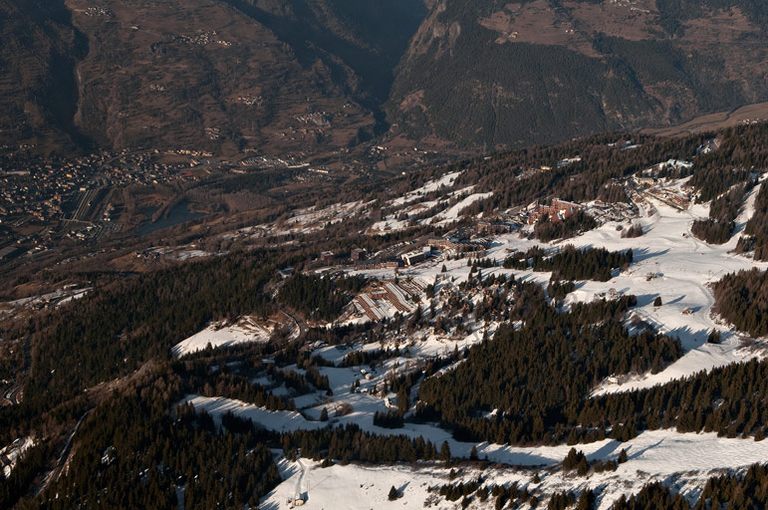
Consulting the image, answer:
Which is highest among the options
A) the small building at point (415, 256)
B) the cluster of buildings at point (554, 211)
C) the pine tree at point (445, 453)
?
the cluster of buildings at point (554, 211)

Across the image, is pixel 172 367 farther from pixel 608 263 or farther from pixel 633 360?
pixel 608 263

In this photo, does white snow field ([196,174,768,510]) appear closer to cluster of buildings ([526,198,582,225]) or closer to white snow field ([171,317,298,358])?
cluster of buildings ([526,198,582,225])

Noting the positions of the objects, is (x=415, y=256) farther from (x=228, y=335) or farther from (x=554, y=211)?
(x=228, y=335)

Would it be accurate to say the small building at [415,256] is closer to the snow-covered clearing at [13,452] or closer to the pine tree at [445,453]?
the pine tree at [445,453]

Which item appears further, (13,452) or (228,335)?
(228,335)

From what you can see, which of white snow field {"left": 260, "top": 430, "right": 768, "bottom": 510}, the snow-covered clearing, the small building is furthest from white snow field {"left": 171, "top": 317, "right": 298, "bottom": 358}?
white snow field {"left": 260, "top": 430, "right": 768, "bottom": 510}

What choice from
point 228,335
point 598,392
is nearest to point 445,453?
point 598,392

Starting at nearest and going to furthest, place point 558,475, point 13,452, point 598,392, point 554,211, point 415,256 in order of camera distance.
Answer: point 558,475, point 13,452, point 598,392, point 415,256, point 554,211

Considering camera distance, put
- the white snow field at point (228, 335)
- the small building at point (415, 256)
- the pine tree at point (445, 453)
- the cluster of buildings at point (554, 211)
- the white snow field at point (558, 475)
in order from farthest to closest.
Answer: the cluster of buildings at point (554, 211) < the small building at point (415, 256) < the white snow field at point (228, 335) < the pine tree at point (445, 453) < the white snow field at point (558, 475)

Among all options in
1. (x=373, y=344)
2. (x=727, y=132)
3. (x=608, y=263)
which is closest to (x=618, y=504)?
(x=373, y=344)

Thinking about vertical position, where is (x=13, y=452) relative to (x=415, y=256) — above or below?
below

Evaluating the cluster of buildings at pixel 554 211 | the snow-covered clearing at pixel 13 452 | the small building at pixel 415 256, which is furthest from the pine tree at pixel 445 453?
the cluster of buildings at pixel 554 211
